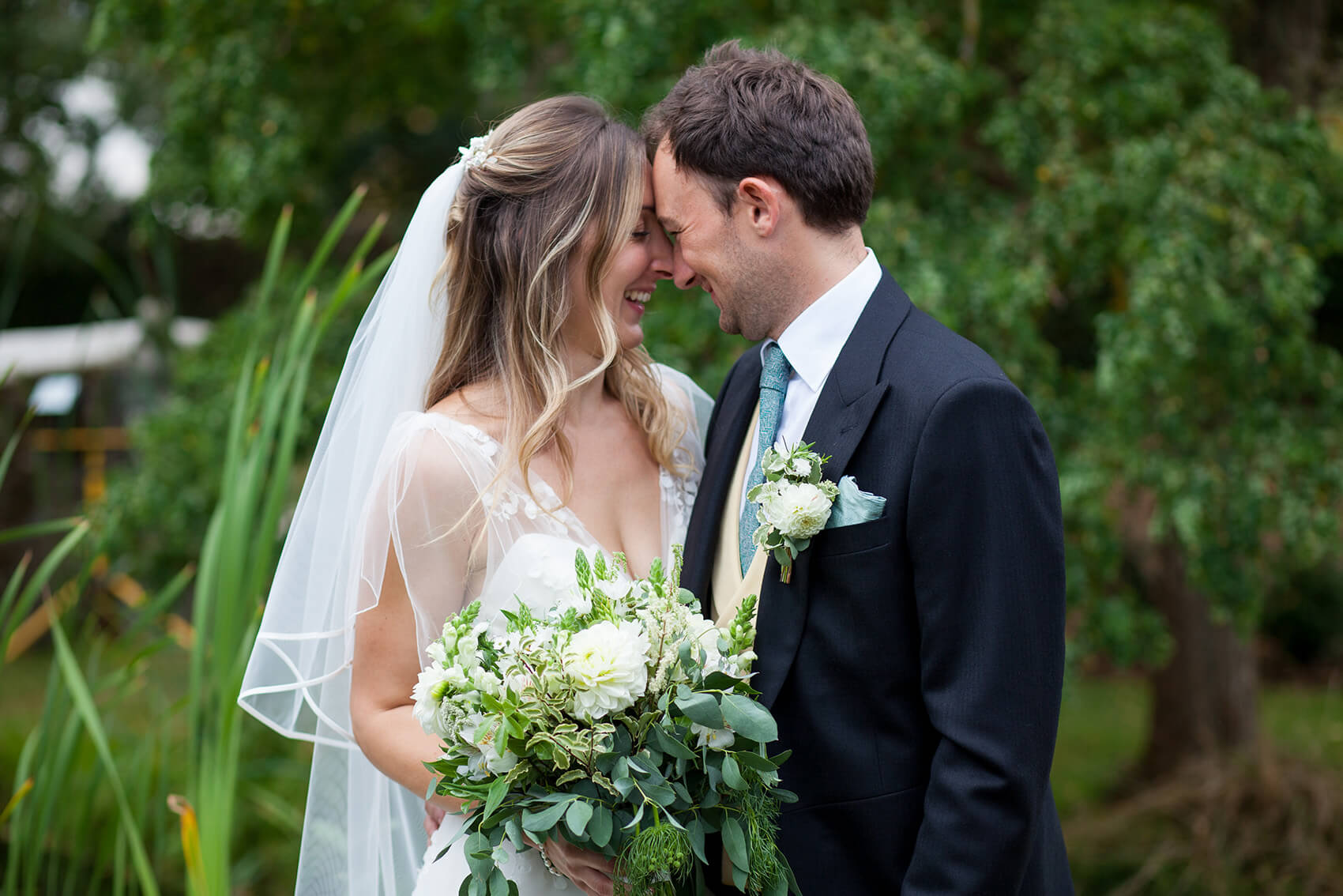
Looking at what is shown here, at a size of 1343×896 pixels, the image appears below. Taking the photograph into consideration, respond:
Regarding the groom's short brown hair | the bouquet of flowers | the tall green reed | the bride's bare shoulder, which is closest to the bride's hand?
the bouquet of flowers

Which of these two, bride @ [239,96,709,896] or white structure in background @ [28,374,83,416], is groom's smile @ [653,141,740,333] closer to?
bride @ [239,96,709,896]

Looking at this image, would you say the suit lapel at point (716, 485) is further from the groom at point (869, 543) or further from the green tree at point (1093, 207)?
the green tree at point (1093, 207)

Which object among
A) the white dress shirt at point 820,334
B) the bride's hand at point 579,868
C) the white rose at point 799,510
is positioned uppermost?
the white dress shirt at point 820,334

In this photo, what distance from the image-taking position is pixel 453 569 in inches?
95.0

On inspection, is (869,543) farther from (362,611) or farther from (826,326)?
(362,611)

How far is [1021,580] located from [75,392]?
9.34ft

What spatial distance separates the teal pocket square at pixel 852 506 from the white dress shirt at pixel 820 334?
28cm

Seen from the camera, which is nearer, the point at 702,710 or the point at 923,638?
the point at 702,710

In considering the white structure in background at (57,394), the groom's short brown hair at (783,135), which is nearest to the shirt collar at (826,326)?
the groom's short brown hair at (783,135)

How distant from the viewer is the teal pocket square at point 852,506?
192 centimetres

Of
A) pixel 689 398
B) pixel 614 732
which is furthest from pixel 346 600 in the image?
pixel 689 398

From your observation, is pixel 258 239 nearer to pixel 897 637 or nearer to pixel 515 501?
pixel 515 501

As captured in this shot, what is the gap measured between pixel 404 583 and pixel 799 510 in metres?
0.93

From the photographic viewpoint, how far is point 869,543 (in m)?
1.94
